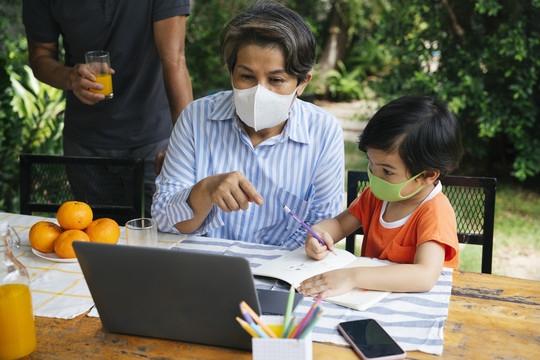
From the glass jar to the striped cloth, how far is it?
1.18ft

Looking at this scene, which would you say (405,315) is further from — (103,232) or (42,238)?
(42,238)

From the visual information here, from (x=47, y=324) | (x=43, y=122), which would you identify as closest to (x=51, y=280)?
(x=47, y=324)

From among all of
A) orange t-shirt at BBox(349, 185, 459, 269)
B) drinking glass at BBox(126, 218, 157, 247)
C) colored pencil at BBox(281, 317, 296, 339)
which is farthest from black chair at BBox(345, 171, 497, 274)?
colored pencil at BBox(281, 317, 296, 339)

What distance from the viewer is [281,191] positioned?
2.04 meters

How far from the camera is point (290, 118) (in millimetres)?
2023

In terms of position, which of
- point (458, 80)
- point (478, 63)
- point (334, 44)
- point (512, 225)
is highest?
point (334, 44)

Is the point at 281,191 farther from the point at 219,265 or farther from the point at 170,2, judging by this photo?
the point at 170,2

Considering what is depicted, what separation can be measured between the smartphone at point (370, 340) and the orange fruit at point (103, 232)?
82cm

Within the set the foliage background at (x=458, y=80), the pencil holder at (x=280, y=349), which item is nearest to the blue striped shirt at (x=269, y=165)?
the pencil holder at (x=280, y=349)

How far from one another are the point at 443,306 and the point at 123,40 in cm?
191

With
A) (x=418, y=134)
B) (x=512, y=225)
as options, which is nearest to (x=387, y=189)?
(x=418, y=134)

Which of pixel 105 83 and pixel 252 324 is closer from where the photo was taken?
pixel 252 324

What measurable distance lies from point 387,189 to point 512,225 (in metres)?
3.03

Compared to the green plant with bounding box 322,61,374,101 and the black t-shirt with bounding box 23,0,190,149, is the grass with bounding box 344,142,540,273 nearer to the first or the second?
the black t-shirt with bounding box 23,0,190,149
